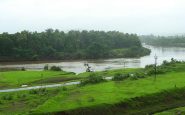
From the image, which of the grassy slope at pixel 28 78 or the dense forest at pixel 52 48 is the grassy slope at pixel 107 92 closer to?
the grassy slope at pixel 28 78

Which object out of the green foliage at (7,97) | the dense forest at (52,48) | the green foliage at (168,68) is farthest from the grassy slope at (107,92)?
the dense forest at (52,48)

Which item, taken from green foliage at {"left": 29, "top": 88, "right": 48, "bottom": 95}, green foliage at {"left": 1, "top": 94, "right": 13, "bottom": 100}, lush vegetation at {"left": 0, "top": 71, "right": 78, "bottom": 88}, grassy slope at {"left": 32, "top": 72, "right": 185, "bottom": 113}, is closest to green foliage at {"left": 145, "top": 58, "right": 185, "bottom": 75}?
grassy slope at {"left": 32, "top": 72, "right": 185, "bottom": 113}

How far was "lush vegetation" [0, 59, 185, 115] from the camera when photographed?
32.1m

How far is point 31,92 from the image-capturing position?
38.9 meters

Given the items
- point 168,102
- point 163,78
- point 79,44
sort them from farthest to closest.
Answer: point 79,44, point 163,78, point 168,102

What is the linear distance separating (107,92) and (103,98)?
9.35 feet

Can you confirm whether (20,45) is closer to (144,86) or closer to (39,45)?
(39,45)

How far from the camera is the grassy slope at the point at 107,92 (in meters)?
32.5

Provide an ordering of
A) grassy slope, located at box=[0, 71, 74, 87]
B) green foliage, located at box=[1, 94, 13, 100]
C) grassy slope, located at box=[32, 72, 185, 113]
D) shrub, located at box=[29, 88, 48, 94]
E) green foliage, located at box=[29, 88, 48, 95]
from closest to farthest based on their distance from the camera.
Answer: grassy slope, located at box=[32, 72, 185, 113], green foliage, located at box=[1, 94, 13, 100], green foliage, located at box=[29, 88, 48, 95], shrub, located at box=[29, 88, 48, 94], grassy slope, located at box=[0, 71, 74, 87]

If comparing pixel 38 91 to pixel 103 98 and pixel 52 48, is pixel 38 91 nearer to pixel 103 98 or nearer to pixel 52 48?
pixel 103 98

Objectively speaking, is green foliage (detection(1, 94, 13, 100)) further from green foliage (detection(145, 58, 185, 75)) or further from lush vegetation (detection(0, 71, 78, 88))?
green foliage (detection(145, 58, 185, 75))

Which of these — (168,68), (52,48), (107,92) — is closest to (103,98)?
(107,92)

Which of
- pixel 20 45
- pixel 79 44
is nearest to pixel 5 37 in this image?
pixel 20 45

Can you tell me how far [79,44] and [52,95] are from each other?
2905 inches
